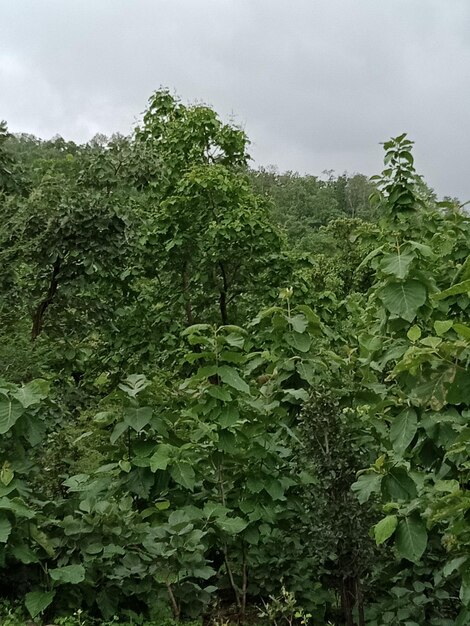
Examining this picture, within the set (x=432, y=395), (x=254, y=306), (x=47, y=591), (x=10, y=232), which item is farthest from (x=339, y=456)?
(x=254, y=306)

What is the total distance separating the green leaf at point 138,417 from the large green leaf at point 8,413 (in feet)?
1.74

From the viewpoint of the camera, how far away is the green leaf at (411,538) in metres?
2.36

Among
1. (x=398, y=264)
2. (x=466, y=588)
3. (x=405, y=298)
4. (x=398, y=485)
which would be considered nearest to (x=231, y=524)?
(x=398, y=485)

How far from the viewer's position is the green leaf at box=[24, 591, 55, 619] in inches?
115

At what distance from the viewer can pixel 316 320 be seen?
11.4ft

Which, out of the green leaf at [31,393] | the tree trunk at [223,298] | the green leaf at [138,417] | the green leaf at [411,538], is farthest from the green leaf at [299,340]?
the tree trunk at [223,298]

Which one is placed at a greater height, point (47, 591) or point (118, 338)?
point (118, 338)

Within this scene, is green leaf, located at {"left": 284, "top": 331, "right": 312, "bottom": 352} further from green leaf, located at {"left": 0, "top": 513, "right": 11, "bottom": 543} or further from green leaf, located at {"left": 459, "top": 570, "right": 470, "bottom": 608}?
green leaf, located at {"left": 0, "top": 513, "right": 11, "bottom": 543}

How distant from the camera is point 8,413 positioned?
3045 mm

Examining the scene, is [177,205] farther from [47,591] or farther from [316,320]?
[47,591]

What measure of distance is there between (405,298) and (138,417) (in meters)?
1.47

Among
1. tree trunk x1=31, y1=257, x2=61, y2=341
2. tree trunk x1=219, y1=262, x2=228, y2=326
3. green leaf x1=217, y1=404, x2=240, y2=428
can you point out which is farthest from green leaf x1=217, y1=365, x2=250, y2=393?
tree trunk x1=219, y1=262, x2=228, y2=326

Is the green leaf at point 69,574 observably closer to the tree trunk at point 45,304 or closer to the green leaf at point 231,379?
the green leaf at point 231,379

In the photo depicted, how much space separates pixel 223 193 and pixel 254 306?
196 cm
